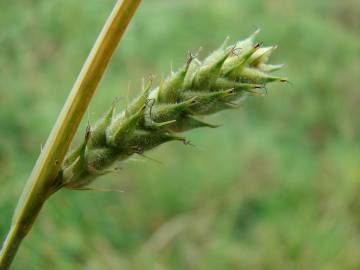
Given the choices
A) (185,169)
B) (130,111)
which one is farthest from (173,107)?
(185,169)

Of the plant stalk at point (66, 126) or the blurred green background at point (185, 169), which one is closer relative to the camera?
the plant stalk at point (66, 126)

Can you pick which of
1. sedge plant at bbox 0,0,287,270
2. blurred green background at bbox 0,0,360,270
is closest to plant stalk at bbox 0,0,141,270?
sedge plant at bbox 0,0,287,270

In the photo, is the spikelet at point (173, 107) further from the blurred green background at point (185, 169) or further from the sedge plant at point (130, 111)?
the blurred green background at point (185, 169)

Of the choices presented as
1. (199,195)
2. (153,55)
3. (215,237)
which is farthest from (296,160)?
(153,55)

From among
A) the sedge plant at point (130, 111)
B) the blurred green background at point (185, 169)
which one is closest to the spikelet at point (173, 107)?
the sedge plant at point (130, 111)

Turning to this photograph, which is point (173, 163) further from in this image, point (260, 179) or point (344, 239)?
point (344, 239)

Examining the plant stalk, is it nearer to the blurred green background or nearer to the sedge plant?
the sedge plant
